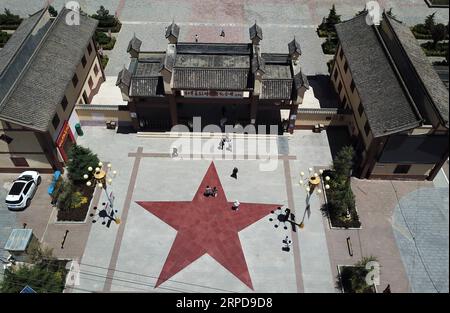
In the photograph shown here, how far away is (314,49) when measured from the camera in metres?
59.7

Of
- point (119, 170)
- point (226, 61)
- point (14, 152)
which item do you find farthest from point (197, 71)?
point (14, 152)

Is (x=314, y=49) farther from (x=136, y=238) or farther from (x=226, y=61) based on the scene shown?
(x=136, y=238)

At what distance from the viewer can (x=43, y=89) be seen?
39125 mm

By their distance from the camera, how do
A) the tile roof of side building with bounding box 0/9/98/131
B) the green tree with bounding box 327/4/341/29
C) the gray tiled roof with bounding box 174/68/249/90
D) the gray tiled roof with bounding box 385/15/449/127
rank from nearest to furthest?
the gray tiled roof with bounding box 385/15/449/127, the tile roof of side building with bounding box 0/9/98/131, the gray tiled roof with bounding box 174/68/249/90, the green tree with bounding box 327/4/341/29

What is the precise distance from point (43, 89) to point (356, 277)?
35732mm

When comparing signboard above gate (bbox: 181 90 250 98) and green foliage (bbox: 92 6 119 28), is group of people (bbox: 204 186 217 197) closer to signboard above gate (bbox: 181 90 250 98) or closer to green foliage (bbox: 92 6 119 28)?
signboard above gate (bbox: 181 90 250 98)

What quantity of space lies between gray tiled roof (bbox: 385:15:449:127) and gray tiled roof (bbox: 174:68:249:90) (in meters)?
18.4

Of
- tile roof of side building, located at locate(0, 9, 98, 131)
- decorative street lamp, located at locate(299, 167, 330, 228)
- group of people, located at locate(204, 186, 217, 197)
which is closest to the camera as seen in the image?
decorative street lamp, located at locate(299, 167, 330, 228)

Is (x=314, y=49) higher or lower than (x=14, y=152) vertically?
higher

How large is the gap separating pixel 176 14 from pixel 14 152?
39.0 m

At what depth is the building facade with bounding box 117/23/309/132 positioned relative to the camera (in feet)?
135

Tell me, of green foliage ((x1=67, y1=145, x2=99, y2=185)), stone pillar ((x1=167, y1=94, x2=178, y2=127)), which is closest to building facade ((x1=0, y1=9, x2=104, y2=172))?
green foliage ((x1=67, y1=145, x2=99, y2=185))

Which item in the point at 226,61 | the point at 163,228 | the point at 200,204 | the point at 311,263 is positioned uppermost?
the point at 226,61

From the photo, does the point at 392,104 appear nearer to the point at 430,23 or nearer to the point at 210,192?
the point at 210,192
